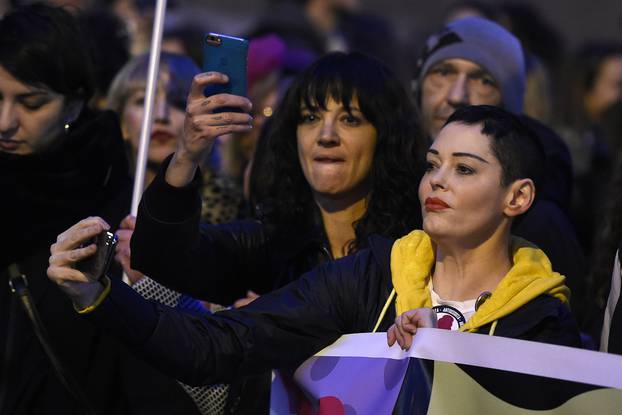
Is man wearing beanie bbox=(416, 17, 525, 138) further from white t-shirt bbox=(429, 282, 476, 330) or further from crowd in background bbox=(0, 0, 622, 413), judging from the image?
white t-shirt bbox=(429, 282, 476, 330)

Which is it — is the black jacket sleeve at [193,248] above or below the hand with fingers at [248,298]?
above

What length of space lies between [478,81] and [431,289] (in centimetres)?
190

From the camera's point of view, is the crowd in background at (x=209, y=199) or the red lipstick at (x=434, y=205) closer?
the red lipstick at (x=434, y=205)

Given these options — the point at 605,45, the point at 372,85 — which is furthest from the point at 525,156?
the point at 605,45

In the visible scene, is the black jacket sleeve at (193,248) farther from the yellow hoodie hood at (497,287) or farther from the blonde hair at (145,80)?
the blonde hair at (145,80)

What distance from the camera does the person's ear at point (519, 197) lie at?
407 cm

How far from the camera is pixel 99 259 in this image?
11.8 ft

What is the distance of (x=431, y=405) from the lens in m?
3.69

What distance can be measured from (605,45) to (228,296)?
628 centimetres

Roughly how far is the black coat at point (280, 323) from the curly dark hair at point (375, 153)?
0.48m

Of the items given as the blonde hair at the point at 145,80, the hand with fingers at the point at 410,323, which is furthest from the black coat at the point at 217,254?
the blonde hair at the point at 145,80

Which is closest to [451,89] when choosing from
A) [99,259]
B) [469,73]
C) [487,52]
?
[469,73]

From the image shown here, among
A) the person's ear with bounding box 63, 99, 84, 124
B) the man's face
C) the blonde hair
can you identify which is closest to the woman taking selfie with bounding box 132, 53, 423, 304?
the person's ear with bounding box 63, 99, 84, 124

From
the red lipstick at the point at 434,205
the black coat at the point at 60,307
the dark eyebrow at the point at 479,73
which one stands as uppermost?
the dark eyebrow at the point at 479,73
